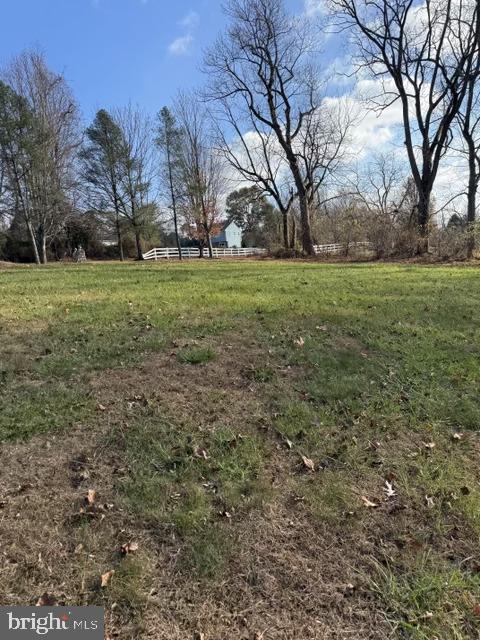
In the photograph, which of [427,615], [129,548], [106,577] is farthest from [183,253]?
[427,615]

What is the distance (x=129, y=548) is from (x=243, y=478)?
2.60ft

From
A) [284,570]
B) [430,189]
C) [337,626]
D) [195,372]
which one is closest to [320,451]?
[284,570]

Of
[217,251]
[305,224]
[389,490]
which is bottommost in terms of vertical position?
[389,490]

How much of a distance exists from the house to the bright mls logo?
5561 centimetres

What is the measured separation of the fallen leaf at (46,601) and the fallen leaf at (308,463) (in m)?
1.57

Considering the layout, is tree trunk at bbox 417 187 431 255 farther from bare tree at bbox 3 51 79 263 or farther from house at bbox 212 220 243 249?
house at bbox 212 220 243 249

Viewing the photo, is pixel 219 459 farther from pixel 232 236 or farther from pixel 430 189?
pixel 232 236

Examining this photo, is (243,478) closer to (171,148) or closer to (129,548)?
(129,548)

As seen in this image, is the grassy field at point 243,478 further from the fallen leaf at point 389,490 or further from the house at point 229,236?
the house at point 229,236

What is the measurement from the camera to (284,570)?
1.88 meters

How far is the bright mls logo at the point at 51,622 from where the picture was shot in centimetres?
160

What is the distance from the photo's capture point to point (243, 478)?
8.21 feet

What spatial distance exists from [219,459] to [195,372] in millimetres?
1276

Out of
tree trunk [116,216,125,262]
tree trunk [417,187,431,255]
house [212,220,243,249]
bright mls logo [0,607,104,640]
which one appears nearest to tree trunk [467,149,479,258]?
tree trunk [417,187,431,255]
